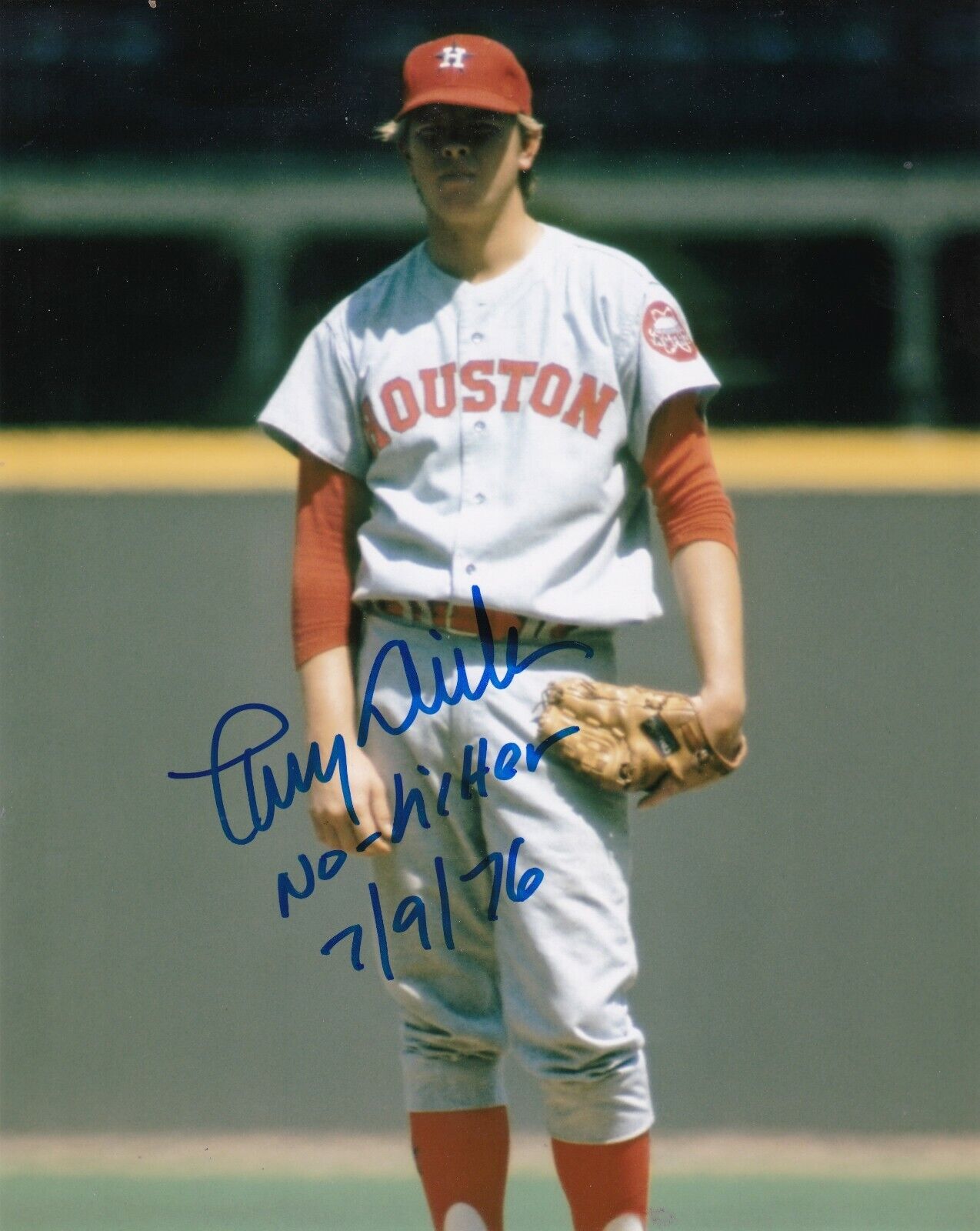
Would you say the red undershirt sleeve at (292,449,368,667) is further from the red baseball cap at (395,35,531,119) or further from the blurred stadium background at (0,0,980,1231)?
the blurred stadium background at (0,0,980,1231)

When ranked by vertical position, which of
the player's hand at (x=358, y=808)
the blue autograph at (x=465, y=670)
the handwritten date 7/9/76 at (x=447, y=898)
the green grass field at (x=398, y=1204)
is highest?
the blue autograph at (x=465, y=670)

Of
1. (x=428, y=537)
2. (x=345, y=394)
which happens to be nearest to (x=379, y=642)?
(x=428, y=537)

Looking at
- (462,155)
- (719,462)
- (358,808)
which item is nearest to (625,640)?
(719,462)

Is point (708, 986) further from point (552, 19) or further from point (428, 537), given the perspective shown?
point (552, 19)

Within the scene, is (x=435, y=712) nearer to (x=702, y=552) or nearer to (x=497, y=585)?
(x=497, y=585)

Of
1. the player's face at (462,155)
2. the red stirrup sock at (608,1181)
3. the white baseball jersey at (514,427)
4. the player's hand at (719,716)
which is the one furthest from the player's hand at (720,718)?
the player's face at (462,155)

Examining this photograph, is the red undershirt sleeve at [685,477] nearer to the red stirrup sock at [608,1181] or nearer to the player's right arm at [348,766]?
the player's right arm at [348,766]

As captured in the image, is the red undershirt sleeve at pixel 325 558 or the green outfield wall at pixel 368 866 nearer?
the red undershirt sleeve at pixel 325 558

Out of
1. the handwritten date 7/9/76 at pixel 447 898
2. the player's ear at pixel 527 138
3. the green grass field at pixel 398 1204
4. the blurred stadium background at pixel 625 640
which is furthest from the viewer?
the blurred stadium background at pixel 625 640
